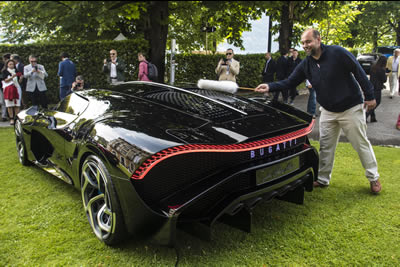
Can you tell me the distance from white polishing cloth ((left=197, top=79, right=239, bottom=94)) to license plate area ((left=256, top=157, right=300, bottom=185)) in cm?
91

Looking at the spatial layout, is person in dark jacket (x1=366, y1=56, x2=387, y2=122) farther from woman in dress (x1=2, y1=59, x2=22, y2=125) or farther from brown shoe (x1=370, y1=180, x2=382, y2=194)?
woman in dress (x1=2, y1=59, x2=22, y2=125)

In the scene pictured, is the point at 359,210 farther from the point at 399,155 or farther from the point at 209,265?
the point at 399,155

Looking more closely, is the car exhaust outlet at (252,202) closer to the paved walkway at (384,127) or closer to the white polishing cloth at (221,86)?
the white polishing cloth at (221,86)

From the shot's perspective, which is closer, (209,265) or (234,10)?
(234,10)

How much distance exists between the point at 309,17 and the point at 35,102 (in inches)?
363

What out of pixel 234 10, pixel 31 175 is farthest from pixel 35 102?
pixel 234 10

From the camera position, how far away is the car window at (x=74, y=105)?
3.37 m

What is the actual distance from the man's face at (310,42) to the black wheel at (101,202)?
2.22m

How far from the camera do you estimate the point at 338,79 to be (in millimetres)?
3416

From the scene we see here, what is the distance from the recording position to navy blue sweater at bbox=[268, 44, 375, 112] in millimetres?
3354

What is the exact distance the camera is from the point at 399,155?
516 centimetres

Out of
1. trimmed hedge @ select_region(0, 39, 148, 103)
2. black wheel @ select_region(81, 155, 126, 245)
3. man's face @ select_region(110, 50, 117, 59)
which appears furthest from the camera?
trimmed hedge @ select_region(0, 39, 148, 103)

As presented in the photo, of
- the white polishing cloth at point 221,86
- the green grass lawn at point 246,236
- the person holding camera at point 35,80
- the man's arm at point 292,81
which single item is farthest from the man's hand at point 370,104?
the person holding camera at point 35,80

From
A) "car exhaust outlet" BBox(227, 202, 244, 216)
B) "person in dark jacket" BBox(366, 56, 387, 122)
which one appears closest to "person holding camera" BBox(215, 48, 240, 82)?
"person in dark jacket" BBox(366, 56, 387, 122)
